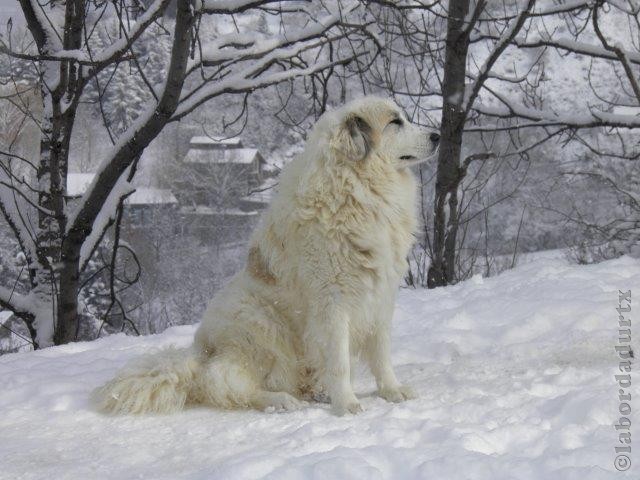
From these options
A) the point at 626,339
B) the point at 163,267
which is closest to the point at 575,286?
the point at 626,339

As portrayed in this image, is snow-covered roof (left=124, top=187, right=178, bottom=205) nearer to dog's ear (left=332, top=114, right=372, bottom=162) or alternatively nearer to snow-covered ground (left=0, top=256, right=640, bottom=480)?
snow-covered ground (left=0, top=256, right=640, bottom=480)

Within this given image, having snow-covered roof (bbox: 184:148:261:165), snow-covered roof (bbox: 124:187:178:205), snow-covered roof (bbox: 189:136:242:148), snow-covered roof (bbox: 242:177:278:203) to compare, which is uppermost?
snow-covered roof (bbox: 189:136:242:148)

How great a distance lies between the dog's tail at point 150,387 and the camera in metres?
3.50

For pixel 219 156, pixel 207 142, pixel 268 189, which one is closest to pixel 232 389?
pixel 268 189

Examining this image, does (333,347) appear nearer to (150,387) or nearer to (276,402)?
(276,402)

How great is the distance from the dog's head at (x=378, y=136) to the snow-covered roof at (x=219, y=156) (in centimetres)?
2830

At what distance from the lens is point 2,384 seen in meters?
4.06

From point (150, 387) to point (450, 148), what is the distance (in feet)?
19.4

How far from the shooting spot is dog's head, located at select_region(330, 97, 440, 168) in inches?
147

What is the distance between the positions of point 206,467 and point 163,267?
107 feet

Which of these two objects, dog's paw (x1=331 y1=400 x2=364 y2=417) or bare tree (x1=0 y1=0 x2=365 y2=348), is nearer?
dog's paw (x1=331 y1=400 x2=364 y2=417)

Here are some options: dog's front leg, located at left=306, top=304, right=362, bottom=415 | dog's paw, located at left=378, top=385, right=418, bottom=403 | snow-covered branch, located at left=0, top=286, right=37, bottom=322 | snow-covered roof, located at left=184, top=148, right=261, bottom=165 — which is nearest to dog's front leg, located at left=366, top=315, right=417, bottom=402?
dog's paw, located at left=378, top=385, right=418, bottom=403

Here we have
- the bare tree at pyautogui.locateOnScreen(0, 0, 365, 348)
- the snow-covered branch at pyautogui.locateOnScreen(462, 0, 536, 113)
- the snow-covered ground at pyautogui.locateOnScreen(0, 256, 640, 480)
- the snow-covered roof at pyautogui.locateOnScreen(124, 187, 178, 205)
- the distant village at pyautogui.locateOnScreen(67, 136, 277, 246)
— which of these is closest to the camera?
the snow-covered ground at pyautogui.locateOnScreen(0, 256, 640, 480)

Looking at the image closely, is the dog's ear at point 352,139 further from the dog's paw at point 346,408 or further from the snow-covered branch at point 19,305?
the snow-covered branch at point 19,305
